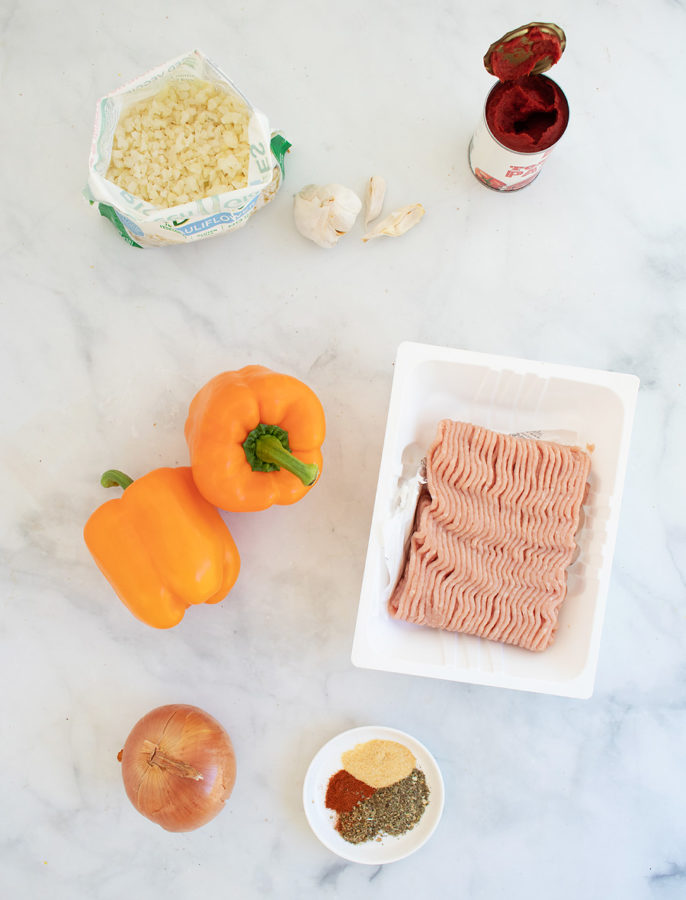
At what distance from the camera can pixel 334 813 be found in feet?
4.07

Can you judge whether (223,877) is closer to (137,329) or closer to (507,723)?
(507,723)

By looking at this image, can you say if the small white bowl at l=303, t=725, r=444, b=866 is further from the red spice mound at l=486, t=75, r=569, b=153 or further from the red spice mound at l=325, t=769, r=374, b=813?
the red spice mound at l=486, t=75, r=569, b=153

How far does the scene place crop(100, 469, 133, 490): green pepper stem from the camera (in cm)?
119

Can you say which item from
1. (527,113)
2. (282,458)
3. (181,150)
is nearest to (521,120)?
(527,113)

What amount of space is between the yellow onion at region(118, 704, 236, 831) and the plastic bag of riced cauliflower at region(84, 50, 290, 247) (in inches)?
32.3

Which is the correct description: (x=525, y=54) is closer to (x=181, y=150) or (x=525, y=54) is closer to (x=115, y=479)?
(x=181, y=150)

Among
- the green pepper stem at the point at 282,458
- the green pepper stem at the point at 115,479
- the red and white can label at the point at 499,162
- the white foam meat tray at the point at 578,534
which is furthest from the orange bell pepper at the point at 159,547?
the red and white can label at the point at 499,162

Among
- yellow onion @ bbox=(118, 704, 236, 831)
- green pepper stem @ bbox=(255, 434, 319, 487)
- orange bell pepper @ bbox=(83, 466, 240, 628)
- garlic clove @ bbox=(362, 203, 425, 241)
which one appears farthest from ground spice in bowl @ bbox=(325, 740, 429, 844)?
garlic clove @ bbox=(362, 203, 425, 241)

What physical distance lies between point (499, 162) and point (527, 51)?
7.5 inches

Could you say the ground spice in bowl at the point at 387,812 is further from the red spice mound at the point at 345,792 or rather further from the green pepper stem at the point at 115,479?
the green pepper stem at the point at 115,479

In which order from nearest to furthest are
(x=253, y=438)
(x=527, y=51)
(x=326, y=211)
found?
(x=527, y=51) < (x=253, y=438) < (x=326, y=211)

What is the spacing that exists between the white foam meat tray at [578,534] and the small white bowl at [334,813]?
0.75 ft

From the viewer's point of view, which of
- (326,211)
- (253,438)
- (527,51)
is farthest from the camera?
(326,211)

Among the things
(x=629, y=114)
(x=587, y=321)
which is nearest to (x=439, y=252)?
(x=587, y=321)
